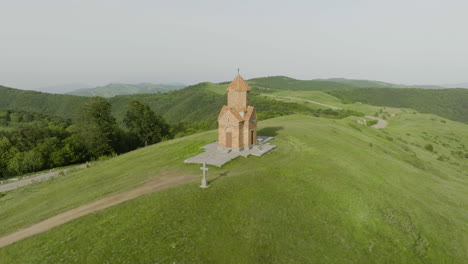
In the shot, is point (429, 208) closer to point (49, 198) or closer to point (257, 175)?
point (257, 175)

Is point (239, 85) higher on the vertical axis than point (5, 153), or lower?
higher

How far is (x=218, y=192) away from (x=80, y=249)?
35.7 ft

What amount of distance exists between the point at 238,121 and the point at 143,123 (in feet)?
158

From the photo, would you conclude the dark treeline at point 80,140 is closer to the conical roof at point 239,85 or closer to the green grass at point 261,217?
the green grass at point 261,217

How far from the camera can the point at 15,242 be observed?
17.0m

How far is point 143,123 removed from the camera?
71625mm

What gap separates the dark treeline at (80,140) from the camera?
57.4 metres

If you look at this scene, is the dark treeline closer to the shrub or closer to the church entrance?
the church entrance

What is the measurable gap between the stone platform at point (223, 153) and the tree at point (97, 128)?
39244 mm

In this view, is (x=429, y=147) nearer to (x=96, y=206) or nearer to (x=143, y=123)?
(x=96, y=206)

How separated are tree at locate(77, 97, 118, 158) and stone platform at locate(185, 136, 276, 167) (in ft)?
129

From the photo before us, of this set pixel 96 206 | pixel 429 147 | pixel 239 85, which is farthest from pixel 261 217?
pixel 429 147

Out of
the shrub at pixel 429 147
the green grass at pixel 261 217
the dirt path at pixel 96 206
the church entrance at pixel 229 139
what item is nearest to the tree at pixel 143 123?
the green grass at pixel 261 217

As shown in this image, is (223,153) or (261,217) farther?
(223,153)
